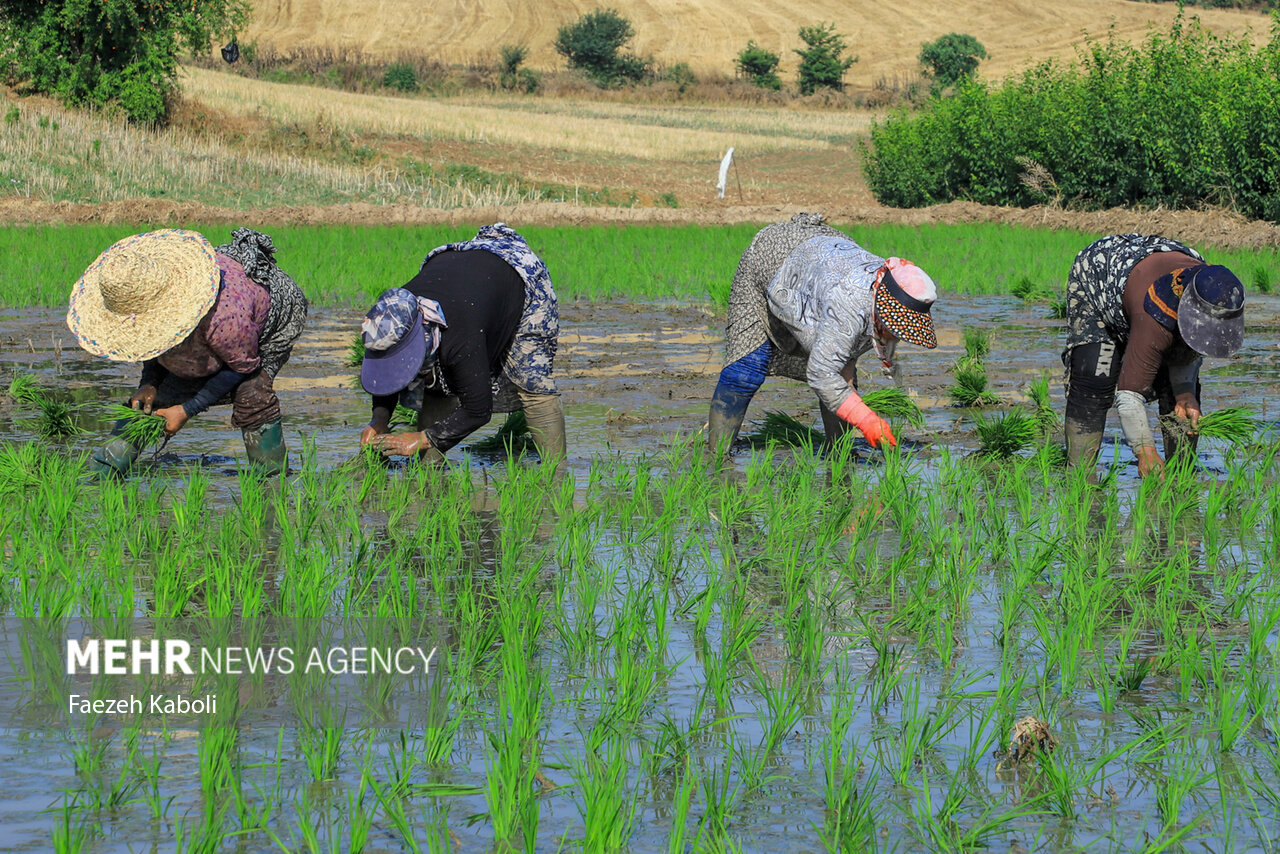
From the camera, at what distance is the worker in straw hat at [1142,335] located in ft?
15.9

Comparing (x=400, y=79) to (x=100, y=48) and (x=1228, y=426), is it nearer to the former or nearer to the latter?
(x=100, y=48)

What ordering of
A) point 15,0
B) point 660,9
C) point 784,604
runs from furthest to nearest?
1. point 660,9
2. point 15,0
3. point 784,604

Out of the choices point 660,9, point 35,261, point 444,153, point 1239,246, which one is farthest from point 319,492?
point 660,9

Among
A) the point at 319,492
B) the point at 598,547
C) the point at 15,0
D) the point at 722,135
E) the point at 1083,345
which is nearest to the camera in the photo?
the point at 598,547

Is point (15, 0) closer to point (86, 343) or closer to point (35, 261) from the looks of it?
point (35, 261)

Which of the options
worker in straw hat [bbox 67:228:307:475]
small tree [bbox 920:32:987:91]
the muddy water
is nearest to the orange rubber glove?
the muddy water

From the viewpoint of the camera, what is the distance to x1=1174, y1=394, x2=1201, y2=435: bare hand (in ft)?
17.5

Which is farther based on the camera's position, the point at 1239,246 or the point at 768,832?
the point at 1239,246

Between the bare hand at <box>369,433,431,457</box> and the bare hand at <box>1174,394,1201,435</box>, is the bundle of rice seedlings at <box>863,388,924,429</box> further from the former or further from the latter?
the bare hand at <box>369,433,431,457</box>

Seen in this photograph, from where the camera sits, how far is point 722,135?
42.7 m

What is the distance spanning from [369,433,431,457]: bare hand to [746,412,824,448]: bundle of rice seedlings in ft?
5.97

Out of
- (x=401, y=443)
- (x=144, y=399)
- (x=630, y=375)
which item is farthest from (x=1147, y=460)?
(x=630, y=375)

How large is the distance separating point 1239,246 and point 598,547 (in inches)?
557

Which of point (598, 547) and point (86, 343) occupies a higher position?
point (86, 343)
